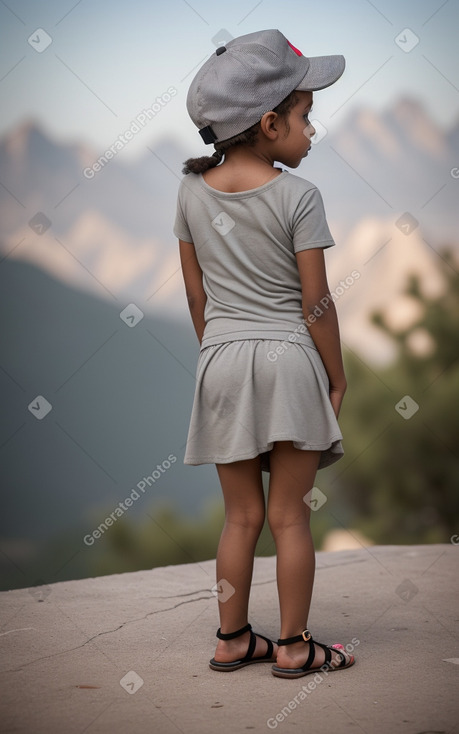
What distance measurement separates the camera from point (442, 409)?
7.95 meters

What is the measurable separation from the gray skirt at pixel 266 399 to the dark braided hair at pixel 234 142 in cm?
41

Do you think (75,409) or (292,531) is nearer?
(292,531)

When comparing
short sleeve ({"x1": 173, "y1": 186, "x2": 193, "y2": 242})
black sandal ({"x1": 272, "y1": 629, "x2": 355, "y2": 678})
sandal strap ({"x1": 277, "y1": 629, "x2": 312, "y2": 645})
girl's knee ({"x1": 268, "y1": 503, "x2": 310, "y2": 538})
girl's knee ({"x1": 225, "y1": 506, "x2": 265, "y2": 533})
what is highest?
short sleeve ({"x1": 173, "y1": 186, "x2": 193, "y2": 242})

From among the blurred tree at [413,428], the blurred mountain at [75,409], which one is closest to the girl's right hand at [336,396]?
the blurred mountain at [75,409]

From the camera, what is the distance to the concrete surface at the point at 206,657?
1.60 metres

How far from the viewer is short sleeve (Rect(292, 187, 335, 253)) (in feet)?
5.93

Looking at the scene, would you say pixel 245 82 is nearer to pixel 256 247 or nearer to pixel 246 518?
pixel 256 247

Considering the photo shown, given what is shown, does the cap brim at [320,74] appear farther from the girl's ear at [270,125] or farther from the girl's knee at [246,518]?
the girl's knee at [246,518]

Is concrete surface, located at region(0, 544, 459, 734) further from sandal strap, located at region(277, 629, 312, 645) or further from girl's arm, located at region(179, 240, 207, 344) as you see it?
girl's arm, located at region(179, 240, 207, 344)

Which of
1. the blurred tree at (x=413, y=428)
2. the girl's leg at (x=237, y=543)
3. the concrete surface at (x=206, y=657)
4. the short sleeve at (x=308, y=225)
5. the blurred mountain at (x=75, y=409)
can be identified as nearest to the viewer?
the concrete surface at (x=206, y=657)

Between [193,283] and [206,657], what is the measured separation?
2.90 ft

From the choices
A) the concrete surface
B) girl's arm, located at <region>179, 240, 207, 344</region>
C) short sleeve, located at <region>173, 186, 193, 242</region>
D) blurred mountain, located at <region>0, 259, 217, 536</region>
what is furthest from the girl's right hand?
blurred mountain, located at <region>0, 259, 217, 536</region>

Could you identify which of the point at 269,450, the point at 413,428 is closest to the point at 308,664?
the point at 269,450

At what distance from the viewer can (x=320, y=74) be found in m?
1.89
